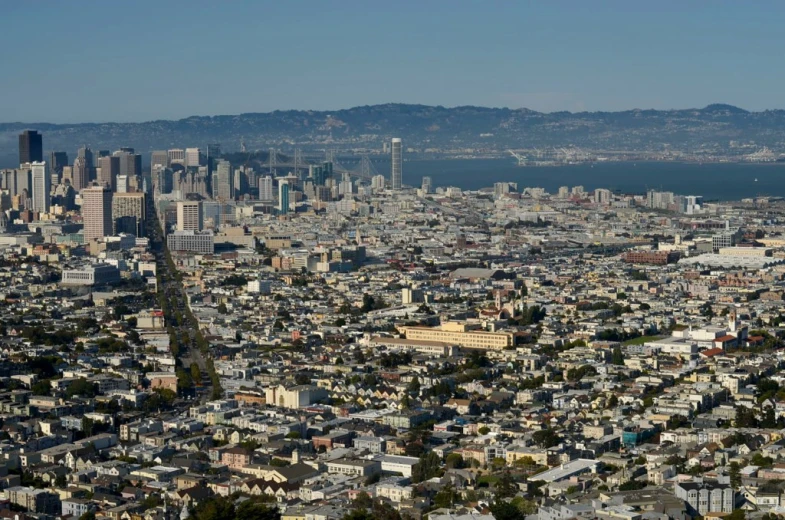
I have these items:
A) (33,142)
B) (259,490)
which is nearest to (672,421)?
(259,490)

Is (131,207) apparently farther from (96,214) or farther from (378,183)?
(378,183)

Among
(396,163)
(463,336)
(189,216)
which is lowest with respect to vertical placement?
(463,336)

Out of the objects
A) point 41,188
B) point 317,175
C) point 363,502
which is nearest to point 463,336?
point 363,502

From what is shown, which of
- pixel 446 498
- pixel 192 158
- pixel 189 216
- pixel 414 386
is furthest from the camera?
pixel 192 158

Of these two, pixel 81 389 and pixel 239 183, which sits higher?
pixel 239 183

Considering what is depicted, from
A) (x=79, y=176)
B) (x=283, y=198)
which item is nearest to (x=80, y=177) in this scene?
(x=79, y=176)

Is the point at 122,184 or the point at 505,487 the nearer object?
the point at 505,487

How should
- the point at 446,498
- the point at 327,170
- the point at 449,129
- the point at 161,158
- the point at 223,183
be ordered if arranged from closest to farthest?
the point at 446,498, the point at 223,183, the point at 327,170, the point at 161,158, the point at 449,129
